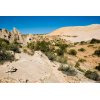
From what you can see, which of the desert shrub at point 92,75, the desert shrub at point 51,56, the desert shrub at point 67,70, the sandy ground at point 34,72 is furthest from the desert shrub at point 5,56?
the desert shrub at point 92,75

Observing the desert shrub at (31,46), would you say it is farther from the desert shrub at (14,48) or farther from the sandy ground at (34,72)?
the sandy ground at (34,72)

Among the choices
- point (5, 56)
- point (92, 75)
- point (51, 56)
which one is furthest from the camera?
point (51, 56)

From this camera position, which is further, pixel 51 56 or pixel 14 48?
pixel 51 56

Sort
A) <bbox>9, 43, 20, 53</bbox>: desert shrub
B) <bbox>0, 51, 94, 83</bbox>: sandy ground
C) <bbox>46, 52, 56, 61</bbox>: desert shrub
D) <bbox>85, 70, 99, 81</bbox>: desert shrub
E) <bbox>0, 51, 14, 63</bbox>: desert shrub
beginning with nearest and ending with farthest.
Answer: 1. <bbox>0, 51, 94, 83</bbox>: sandy ground
2. <bbox>0, 51, 14, 63</bbox>: desert shrub
3. <bbox>85, 70, 99, 81</bbox>: desert shrub
4. <bbox>9, 43, 20, 53</bbox>: desert shrub
5. <bbox>46, 52, 56, 61</bbox>: desert shrub

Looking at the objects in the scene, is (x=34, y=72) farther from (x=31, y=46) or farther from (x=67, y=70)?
(x=31, y=46)

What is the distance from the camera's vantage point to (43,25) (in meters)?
10.8

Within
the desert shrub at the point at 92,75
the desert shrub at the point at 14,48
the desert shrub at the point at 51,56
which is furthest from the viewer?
the desert shrub at the point at 51,56

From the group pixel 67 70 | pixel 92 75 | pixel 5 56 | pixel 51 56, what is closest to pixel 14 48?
pixel 5 56

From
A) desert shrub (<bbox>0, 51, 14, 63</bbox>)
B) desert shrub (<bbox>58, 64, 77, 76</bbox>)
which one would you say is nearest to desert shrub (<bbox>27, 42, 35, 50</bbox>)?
desert shrub (<bbox>0, 51, 14, 63</bbox>)

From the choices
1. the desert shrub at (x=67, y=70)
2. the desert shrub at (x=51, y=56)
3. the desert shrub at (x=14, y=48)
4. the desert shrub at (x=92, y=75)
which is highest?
the desert shrub at (x=14, y=48)

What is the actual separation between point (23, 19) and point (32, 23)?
0.50 meters

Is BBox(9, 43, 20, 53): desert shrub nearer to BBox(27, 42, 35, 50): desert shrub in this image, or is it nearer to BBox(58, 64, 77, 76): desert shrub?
BBox(27, 42, 35, 50): desert shrub

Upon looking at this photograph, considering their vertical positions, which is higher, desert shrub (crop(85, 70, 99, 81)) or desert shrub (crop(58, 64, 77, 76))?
desert shrub (crop(58, 64, 77, 76))
